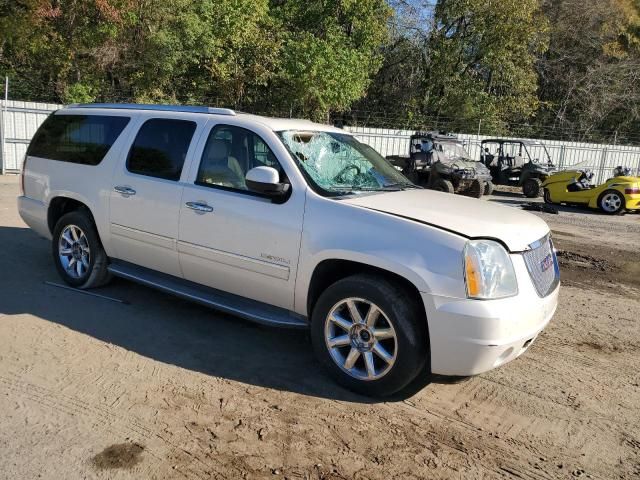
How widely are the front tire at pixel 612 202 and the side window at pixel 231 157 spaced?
13.2 m

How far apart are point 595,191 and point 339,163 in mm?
12864

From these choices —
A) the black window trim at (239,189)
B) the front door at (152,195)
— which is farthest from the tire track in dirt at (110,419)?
the black window trim at (239,189)

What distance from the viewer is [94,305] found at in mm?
5383

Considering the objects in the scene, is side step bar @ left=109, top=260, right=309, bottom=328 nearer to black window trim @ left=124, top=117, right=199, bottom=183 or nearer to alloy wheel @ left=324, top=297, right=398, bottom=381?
alloy wheel @ left=324, top=297, right=398, bottom=381

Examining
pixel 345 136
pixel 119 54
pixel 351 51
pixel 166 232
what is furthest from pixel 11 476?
pixel 351 51

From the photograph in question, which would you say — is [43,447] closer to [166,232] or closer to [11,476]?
[11,476]

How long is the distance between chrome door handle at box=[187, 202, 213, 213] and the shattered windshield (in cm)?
81

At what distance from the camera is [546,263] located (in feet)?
13.5

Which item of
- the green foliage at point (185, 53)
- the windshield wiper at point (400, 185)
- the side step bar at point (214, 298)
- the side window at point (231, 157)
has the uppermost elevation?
the green foliage at point (185, 53)

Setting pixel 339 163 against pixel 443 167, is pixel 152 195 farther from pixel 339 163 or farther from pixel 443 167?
pixel 443 167

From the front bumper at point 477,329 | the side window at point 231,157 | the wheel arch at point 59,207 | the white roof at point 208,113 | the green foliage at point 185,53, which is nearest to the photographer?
the front bumper at point 477,329

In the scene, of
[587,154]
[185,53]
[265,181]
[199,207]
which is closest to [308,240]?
[265,181]

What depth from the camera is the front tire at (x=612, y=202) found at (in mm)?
14750

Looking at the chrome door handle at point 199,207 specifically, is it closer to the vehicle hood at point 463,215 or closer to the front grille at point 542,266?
the vehicle hood at point 463,215
